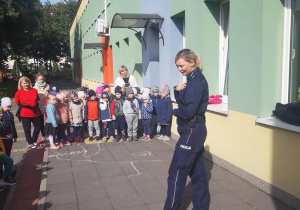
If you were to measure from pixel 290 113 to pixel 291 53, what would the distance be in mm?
1022

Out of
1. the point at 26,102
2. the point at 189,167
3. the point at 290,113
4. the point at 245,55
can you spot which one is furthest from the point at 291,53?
the point at 26,102

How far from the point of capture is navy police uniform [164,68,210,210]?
3.55m

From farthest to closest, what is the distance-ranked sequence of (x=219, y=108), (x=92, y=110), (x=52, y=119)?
(x=92, y=110) < (x=52, y=119) < (x=219, y=108)

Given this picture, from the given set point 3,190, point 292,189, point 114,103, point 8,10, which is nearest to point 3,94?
point 8,10

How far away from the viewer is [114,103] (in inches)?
322

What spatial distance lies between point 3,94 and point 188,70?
2116 cm

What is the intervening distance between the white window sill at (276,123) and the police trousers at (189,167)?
46.4 inches

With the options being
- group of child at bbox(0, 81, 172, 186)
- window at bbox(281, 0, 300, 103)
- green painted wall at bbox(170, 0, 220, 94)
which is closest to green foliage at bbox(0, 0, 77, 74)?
group of child at bbox(0, 81, 172, 186)

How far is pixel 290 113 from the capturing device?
4238 millimetres

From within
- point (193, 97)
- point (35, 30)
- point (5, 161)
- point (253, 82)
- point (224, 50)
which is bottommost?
point (5, 161)

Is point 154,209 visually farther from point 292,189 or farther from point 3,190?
point 3,190

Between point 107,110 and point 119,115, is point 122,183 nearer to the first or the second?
point 119,115

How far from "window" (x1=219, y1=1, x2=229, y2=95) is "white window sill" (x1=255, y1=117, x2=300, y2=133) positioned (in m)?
2.02

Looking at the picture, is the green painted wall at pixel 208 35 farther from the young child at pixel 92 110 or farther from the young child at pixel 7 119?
the young child at pixel 7 119
